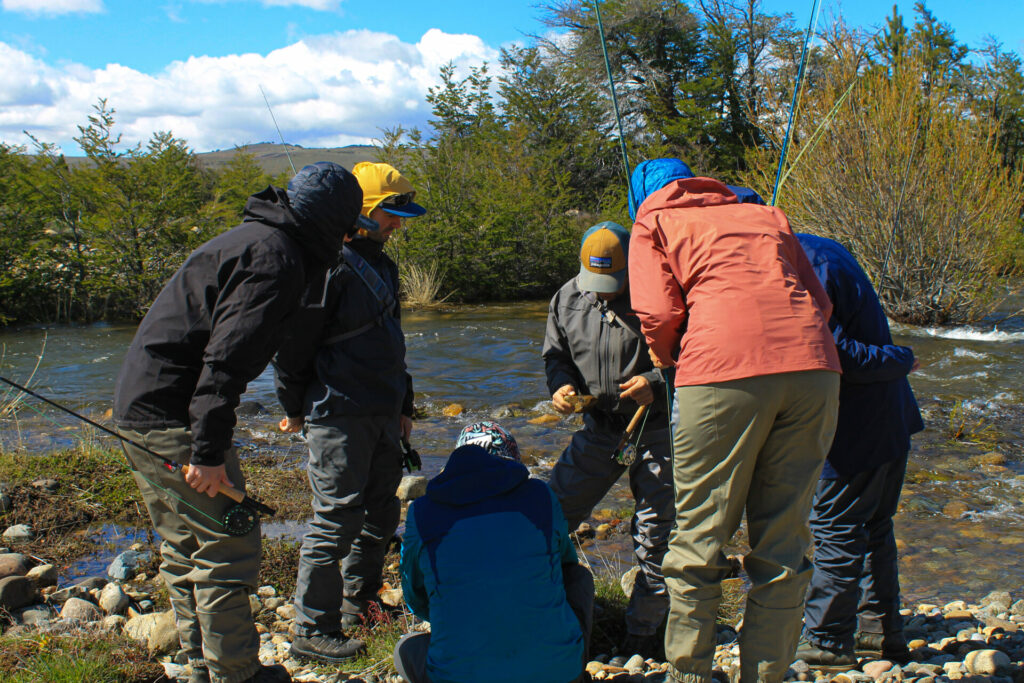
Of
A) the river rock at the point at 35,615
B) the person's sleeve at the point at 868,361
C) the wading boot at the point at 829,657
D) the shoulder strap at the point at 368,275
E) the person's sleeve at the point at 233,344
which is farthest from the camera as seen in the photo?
the river rock at the point at 35,615

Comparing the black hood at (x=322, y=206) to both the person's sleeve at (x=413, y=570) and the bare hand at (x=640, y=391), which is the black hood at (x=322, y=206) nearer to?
the person's sleeve at (x=413, y=570)

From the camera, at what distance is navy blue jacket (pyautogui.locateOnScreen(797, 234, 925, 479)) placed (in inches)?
107

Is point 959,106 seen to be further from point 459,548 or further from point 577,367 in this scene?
point 459,548

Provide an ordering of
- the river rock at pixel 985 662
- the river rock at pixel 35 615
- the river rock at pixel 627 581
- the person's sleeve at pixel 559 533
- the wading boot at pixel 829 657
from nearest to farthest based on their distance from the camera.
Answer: the person's sleeve at pixel 559 533
the river rock at pixel 985 662
the wading boot at pixel 829 657
the river rock at pixel 35 615
the river rock at pixel 627 581

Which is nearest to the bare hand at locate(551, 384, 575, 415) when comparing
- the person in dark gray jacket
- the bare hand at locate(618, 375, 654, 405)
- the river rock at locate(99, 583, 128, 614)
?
the person in dark gray jacket

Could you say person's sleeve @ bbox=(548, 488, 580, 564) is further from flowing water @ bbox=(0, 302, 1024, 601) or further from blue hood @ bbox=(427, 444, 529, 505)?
flowing water @ bbox=(0, 302, 1024, 601)

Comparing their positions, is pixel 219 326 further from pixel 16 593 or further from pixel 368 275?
pixel 16 593

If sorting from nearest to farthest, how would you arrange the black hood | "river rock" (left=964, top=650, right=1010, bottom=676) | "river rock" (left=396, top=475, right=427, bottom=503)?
the black hood, "river rock" (left=964, top=650, right=1010, bottom=676), "river rock" (left=396, top=475, right=427, bottom=503)

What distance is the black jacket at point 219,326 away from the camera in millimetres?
2299

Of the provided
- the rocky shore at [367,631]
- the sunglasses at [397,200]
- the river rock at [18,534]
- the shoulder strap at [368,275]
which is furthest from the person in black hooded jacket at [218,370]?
the river rock at [18,534]

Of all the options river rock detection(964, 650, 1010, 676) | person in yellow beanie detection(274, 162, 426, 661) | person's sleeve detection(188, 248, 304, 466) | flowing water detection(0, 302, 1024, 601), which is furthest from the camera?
flowing water detection(0, 302, 1024, 601)

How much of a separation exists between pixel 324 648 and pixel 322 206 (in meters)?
1.72

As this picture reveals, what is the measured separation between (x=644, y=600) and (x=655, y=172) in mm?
1692

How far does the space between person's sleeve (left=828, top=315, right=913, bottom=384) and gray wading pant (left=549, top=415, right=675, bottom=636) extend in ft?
2.50
